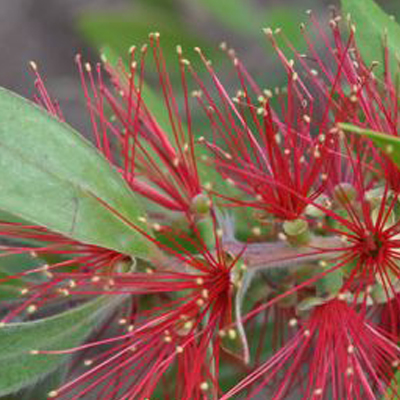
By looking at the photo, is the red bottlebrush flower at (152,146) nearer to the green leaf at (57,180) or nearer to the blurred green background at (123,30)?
the green leaf at (57,180)

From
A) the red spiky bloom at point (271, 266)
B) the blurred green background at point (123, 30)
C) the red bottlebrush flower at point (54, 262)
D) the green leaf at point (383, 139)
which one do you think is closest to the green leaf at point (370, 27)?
the red spiky bloom at point (271, 266)

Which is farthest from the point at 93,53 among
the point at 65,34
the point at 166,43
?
the point at 166,43

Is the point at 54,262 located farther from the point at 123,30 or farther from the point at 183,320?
the point at 123,30

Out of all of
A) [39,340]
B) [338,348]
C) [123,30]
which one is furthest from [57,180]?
[123,30]

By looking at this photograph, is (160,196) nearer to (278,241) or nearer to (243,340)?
(278,241)

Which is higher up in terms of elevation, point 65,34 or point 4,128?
point 65,34

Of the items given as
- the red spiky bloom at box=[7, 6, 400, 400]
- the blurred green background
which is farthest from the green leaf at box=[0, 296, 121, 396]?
the blurred green background
